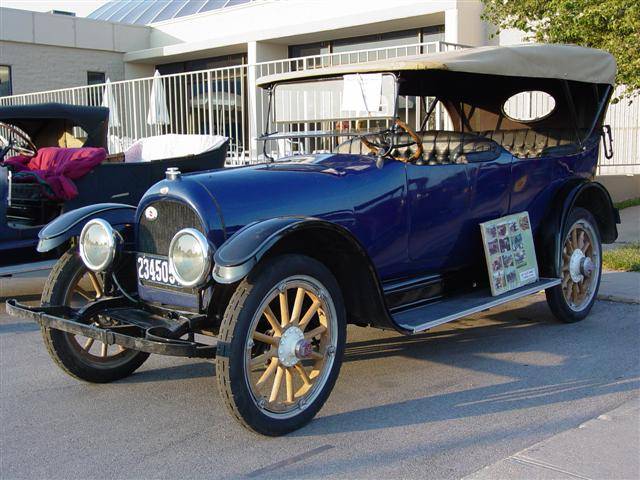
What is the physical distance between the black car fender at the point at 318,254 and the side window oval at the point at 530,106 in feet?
10.9

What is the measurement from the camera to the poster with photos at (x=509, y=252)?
4984 millimetres

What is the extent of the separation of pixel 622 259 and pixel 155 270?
5.66 metres

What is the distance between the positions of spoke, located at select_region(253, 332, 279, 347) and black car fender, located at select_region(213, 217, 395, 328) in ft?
1.09

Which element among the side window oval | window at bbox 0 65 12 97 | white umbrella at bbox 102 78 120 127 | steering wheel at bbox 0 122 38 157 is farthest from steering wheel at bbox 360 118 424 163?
window at bbox 0 65 12 97

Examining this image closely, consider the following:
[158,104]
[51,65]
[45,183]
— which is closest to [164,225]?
[45,183]

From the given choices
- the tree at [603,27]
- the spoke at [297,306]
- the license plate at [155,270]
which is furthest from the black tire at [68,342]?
the tree at [603,27]

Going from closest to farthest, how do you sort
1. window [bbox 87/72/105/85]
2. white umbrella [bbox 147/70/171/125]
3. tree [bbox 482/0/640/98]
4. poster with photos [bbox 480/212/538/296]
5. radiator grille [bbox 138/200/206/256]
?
Answer: radiator grille [bbox 138/200/206/256]
poster with photos [bbox 480/212/538/296]
tree [bbox 482/0/640/98]
white umbrella [bbox 147/70/171/125]
window [bbox 87/72/105/85]

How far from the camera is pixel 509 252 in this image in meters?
5.16

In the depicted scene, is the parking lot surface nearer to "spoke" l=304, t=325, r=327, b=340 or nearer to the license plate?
"spoke" l=304, t=325, r=327, b=340

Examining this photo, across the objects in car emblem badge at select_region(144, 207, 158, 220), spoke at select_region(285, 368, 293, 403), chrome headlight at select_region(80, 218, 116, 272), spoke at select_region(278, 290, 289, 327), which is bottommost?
spoke at select_region(285, 368, 293, 403)

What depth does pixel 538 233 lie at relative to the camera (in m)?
5.68

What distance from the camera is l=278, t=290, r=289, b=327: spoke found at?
364 cm

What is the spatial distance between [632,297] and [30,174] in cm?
557

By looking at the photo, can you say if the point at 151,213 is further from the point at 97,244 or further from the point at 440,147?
the point at 440,147
